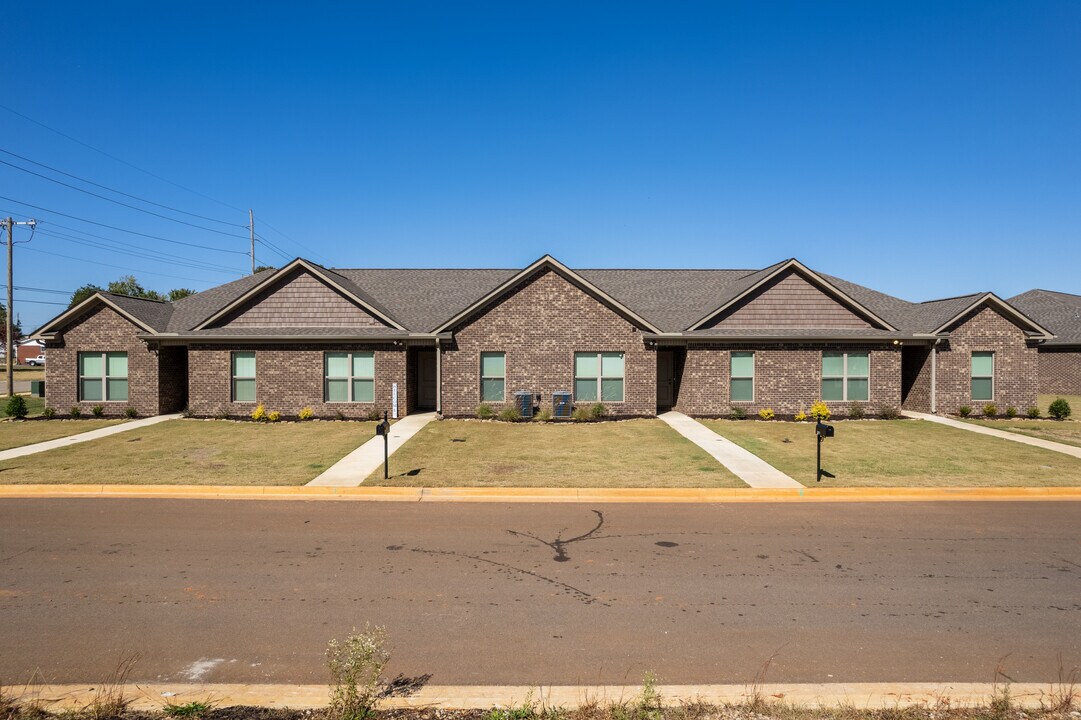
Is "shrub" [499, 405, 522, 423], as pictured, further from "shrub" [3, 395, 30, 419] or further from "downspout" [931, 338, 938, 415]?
"shrub" [3, 395, 30, 419]

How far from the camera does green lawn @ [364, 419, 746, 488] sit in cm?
1245

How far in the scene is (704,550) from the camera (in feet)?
27.7

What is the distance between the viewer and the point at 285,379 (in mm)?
21844

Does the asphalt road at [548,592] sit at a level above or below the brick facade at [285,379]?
below

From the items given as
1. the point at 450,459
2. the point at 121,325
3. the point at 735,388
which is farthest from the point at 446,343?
the point at 121,325

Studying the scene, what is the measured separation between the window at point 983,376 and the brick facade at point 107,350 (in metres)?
30.2

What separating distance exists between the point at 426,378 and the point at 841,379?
15679mm

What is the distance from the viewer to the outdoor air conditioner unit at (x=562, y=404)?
69.4ft

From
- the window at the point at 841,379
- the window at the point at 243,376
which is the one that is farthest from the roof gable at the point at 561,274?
the window at the point at 243,376

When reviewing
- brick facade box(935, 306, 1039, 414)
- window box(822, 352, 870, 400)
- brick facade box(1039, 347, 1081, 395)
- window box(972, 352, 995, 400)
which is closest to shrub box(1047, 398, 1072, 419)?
brick facade box(935, 306, 1039, 414)

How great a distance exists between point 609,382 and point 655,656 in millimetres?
16519

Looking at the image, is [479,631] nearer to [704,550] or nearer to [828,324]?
[704,550]

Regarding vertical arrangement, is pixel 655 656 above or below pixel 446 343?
below

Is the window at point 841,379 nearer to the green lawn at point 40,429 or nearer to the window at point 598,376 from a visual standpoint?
the window at point 598,376
